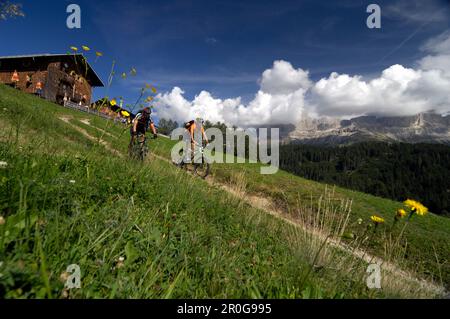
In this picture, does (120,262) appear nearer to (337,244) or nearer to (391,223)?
(337,244)

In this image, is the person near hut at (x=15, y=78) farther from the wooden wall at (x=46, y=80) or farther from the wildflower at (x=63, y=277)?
the wildflower at (x=63, y=277)

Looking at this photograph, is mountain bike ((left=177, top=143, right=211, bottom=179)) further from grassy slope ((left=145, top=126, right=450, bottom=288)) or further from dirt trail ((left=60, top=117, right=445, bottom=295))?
dirt trail ((left=60, top=117, right=445, bottom=295))

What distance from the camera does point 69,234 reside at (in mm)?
1930

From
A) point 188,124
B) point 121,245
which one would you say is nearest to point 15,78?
point 188,124

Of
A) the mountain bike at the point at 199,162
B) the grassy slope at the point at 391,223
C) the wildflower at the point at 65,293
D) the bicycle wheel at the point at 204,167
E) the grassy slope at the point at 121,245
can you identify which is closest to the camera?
the wildflower at the point at 65,293

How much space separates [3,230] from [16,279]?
0.45m

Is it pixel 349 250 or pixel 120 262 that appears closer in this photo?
pixel 120 262

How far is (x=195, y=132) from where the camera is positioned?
1372 cm

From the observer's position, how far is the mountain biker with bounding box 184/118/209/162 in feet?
44.5

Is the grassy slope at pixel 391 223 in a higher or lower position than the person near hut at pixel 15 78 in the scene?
lower

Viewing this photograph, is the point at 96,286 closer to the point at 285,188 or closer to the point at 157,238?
the point at 157,238

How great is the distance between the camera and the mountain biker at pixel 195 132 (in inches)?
534

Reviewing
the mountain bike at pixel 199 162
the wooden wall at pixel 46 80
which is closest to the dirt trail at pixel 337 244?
the mountain bike at pixel 199 162
